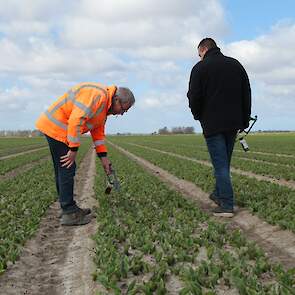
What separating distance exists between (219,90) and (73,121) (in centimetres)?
257

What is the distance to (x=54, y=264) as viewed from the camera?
495 cm

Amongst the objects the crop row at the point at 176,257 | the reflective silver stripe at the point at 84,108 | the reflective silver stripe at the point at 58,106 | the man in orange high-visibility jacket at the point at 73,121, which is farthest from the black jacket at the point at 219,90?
the reflective silver stripe at the point at 58,106

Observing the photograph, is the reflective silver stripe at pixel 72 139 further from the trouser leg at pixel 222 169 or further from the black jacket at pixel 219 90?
the trouser leg at pixel 222 169

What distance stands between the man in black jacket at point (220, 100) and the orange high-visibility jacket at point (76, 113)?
1.60 metres

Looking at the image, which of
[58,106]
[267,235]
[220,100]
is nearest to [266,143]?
[220,100]

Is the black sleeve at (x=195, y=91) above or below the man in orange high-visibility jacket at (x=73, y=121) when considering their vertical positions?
above

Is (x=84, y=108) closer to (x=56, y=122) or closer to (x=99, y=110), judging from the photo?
(x=99, y=110)

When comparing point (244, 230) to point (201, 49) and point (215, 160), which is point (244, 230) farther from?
point (201, 49)

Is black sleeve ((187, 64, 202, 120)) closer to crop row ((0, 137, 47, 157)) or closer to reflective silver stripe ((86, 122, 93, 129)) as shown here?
reflective silver stripe ((86, 122, 93, 129))

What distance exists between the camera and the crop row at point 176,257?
3865 mm

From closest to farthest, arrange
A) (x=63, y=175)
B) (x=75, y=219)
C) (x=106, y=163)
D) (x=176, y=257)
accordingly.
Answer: (x=176, y=257) → (x=63, y=175) → (x=75, y=219) → (x=106, y=163)

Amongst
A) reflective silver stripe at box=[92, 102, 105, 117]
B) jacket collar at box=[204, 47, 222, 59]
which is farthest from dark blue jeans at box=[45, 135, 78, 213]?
jacket collar at box=[204, 47, 222, 59]

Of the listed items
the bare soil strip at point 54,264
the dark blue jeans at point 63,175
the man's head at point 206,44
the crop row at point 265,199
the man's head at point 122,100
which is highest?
the man's head at point 206,44

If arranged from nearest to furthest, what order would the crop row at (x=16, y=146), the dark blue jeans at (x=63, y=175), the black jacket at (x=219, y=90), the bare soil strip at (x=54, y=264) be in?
the bare soil strip at (x=54, y=264) → the dark blue jeans at (x=63, y=175) → the black jacket at (x=219, y=90) → the crop row at (x=16, y=146)
